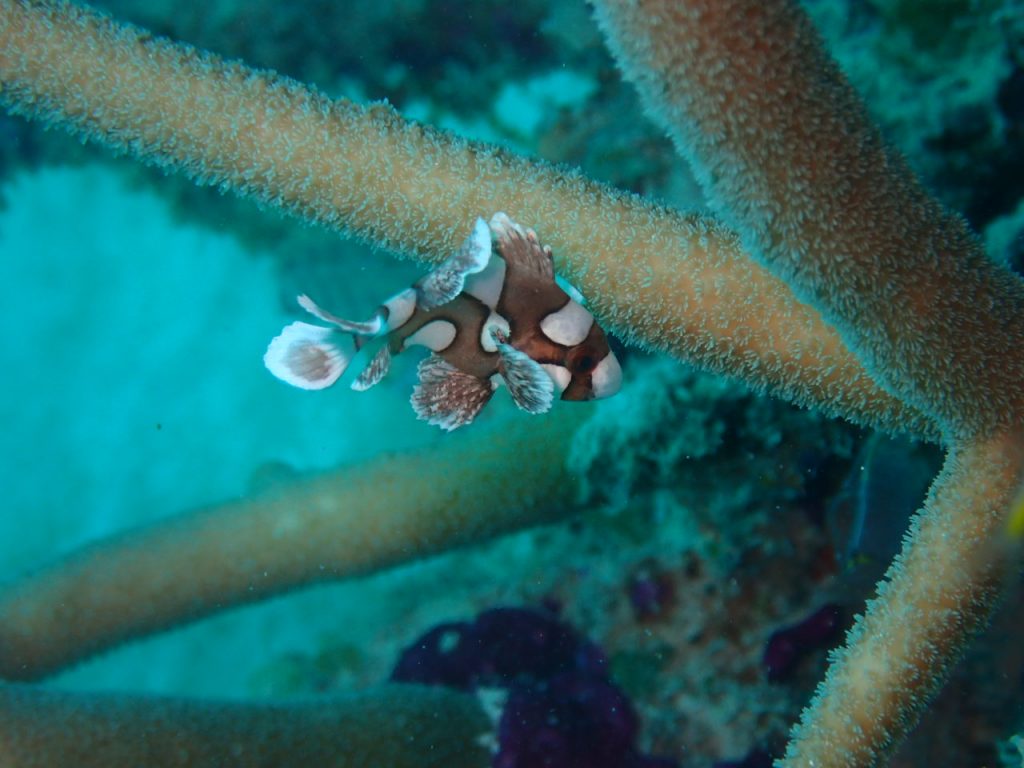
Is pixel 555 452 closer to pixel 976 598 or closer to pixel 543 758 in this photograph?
pixel 543 758

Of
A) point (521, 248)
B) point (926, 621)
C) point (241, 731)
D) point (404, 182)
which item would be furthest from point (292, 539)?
point (926, 621)

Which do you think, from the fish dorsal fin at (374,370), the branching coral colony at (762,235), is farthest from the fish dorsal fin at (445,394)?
the branching coral colony at (762,235)

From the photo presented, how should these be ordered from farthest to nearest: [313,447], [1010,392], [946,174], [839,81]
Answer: [313,447] → [946,174] → [1010,392] → [839,81]

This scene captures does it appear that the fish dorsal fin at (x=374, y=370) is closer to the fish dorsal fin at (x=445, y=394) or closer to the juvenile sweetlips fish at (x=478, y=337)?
→ the juvenile sweetlips fish at (x=478, y=337)

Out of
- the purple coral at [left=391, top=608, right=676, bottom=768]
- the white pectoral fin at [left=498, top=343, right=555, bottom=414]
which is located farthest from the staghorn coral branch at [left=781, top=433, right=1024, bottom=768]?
the purple coral at [left=391, top=608, right=676, bottom=768]

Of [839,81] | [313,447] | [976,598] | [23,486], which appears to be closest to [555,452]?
[976,598]

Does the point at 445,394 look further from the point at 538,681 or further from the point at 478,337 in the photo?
the point at 538,681
